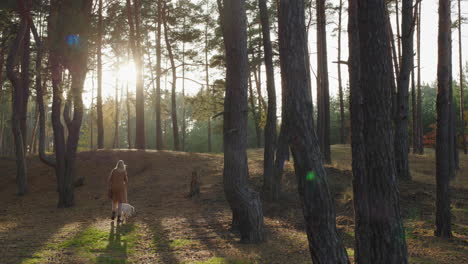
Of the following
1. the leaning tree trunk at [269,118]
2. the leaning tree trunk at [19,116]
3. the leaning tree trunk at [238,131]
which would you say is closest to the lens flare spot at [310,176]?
the leaning tree trunk at [238,131]

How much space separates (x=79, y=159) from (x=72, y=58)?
9.75 metres

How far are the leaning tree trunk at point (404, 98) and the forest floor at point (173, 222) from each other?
45.6 inches

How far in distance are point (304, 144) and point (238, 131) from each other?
4162 millimetres

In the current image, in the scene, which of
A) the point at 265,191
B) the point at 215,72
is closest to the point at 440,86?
the point at 265,191

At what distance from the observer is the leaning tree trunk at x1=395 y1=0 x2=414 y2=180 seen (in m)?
15.7

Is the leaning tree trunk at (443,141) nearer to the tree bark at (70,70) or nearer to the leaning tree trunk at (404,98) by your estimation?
the leaning tree trunk at (404,98)

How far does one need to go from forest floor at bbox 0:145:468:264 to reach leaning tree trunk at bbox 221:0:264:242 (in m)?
0.73

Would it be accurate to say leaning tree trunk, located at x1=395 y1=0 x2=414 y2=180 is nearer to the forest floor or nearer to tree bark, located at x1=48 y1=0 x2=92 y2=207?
the forest floor

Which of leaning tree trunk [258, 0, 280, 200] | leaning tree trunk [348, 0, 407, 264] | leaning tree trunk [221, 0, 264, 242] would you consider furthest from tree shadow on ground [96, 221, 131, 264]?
leaning tree trunk [258, 0, 280, 200]

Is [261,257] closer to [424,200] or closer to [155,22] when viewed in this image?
[424,200]

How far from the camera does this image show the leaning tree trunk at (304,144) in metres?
5.57

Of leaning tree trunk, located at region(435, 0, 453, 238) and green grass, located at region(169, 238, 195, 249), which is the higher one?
leaning tree trunk, located at region(435, 0, 453, 238)

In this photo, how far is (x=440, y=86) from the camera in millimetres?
9258

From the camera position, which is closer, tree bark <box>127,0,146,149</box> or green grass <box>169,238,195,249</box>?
green grass <box>169,238,195,249</box>
